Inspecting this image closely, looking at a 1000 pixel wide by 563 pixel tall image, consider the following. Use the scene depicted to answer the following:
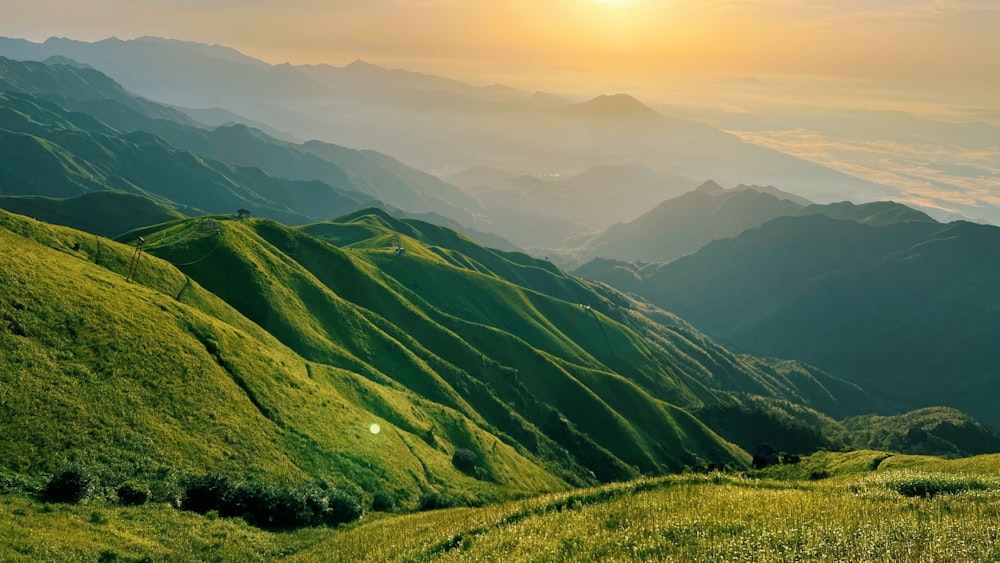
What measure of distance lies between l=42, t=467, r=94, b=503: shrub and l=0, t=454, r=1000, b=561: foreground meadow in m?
1.67

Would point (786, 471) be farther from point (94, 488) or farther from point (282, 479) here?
point (94, 488)

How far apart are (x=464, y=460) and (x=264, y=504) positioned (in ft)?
152

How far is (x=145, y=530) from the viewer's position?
3428 cm

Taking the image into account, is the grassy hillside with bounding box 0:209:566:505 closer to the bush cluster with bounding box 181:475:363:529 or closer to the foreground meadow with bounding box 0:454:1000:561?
the bush cluster with bounding box 181:475:363:529

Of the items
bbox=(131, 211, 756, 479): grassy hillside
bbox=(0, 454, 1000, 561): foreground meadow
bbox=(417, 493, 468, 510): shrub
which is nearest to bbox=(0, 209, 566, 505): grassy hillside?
bbox=(417, 493, 468, 510): shrub

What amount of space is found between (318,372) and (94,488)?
4476 cm

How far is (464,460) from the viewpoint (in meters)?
86.1

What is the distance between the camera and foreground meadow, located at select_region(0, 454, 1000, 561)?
1814cm

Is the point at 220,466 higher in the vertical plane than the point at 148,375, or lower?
lower

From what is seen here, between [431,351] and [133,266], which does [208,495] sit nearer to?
[133,266]

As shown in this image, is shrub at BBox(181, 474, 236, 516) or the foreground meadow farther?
shrub at BBox(181, 474, 236, 516)

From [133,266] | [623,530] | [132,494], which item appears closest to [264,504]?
[132,494]

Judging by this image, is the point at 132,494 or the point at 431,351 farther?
the point at 431,351

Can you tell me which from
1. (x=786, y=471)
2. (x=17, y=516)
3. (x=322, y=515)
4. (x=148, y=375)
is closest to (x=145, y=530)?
(x=17, y=516)
